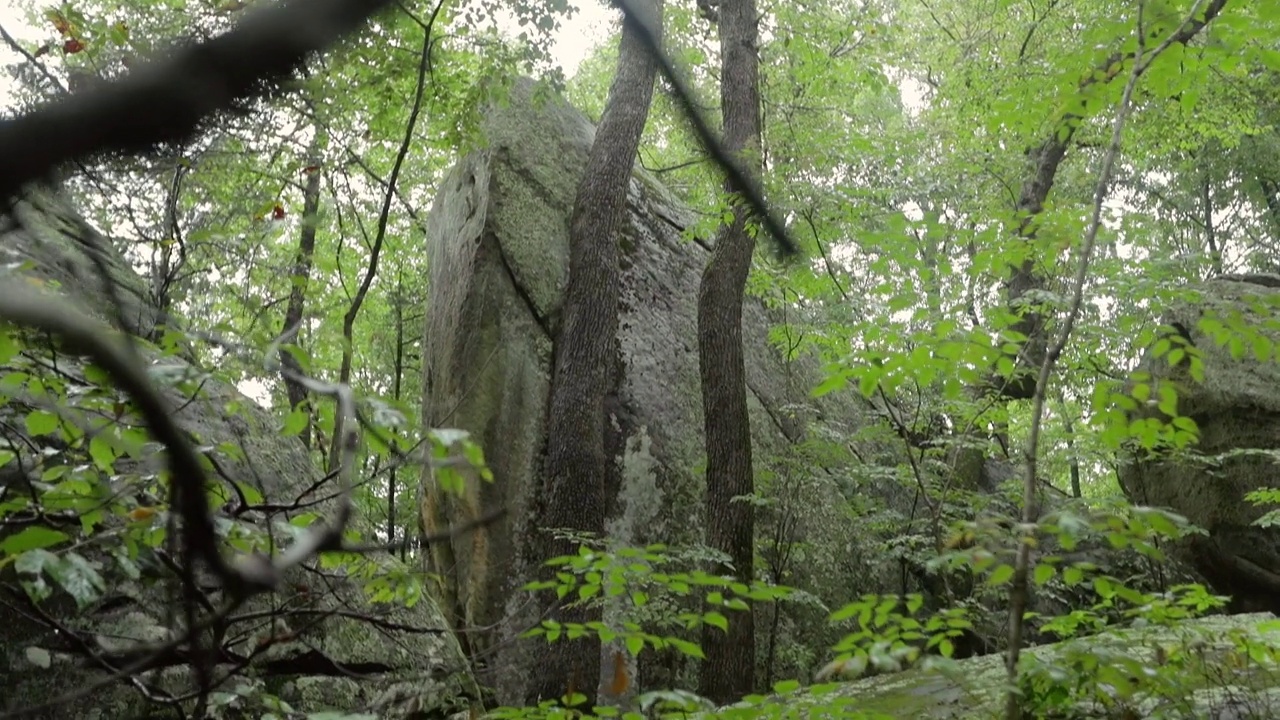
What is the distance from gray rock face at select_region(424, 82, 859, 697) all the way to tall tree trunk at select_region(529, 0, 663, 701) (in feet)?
0.97

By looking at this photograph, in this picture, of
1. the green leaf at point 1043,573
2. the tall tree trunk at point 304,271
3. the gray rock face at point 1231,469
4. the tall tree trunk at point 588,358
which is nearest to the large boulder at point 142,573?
the tall tree trunk at point 304,271

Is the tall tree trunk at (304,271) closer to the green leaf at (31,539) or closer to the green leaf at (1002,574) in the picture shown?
the green leaf at (31,539)

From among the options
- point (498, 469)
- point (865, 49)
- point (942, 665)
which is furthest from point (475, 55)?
point (942, 665)

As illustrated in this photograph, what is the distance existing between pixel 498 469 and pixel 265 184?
3.16m

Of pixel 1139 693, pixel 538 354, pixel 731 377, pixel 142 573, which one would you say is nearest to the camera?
pixel 142 573

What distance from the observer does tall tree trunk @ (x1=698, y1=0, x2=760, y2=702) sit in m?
6.07

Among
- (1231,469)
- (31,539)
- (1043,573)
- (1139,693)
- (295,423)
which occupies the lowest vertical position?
(1139,693)

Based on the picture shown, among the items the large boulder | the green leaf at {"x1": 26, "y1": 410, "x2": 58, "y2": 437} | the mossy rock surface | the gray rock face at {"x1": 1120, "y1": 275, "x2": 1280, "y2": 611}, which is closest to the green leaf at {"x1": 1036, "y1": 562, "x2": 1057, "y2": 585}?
the mossy rock surface

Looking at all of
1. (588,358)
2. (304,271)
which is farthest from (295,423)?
(304,271)

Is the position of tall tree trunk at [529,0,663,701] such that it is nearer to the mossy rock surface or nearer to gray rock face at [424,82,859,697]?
gray rock face at [424,82,859,697]

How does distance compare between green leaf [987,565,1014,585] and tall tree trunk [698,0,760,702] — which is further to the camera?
tall tree trunk [698,0,760,702]

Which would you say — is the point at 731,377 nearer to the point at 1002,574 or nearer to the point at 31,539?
the point at 1002,574

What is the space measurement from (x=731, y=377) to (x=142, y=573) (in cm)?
520

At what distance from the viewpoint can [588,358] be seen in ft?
25.7
